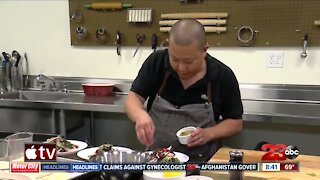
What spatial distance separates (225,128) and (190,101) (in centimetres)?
22

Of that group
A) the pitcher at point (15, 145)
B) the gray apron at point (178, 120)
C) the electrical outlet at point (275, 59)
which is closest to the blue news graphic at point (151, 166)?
the pitcher at point (15, 145)

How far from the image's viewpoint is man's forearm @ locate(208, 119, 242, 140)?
1.88 m

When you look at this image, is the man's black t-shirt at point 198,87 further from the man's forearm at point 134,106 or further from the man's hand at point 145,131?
the man's hand at point 145,131

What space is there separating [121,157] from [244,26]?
5.72ft

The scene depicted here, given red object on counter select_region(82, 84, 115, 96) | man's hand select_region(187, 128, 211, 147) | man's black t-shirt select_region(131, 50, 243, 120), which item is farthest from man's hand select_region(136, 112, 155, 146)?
red object on counter select_region(82, 84, 115, 96)

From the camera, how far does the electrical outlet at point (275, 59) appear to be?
280cm

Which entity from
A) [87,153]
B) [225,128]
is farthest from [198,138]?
[87,153]

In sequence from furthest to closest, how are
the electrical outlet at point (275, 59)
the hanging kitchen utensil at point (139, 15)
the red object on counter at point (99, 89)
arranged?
the red object on counter at point (99, 89)
the hanging kitchen utensil at point (139, 15)
the electrical outlet at point (275, 59)

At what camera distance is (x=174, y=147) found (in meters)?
1.95

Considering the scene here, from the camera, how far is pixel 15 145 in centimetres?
147

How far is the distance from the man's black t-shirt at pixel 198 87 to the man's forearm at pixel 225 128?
0.03 m

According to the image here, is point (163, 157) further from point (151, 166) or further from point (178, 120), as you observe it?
point (178, 120)

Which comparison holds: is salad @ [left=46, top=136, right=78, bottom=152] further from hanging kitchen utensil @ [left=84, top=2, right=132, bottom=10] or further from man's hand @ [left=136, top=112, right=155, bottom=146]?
hanging kitchen utensil @ [left=84, top=2, right=132, bottom=10]

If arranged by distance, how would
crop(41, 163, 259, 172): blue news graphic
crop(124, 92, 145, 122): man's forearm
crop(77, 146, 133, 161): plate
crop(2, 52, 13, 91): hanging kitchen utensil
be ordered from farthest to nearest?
1. crop(2, 52, 13, 91): hanging kitchen utensil
2. crop(124, 92, 145, 122): man's forearm
3. crop(77, 146, 133, 161): plate
4. crop(41, 163, 259, 172): blue news graphic
